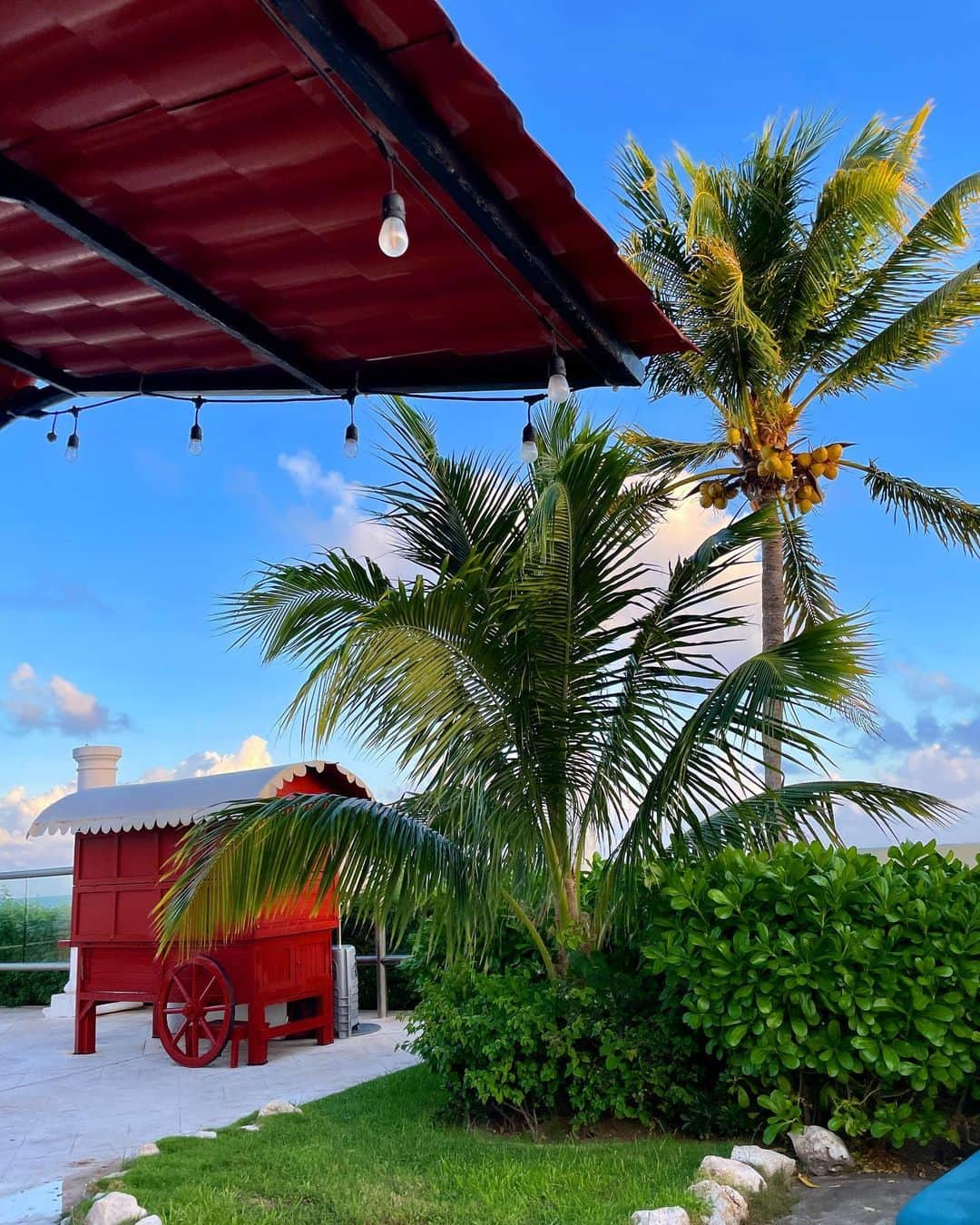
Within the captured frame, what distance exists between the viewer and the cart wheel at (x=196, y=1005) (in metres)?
8.33

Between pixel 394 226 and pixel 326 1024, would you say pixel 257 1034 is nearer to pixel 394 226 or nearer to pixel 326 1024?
pixel 326 1024

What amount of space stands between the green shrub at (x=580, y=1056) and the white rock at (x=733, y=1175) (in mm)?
865

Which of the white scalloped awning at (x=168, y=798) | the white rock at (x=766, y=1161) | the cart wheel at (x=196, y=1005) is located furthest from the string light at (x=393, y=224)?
the cart wheel at (x=196, y=1005)

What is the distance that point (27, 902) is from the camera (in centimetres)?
1379

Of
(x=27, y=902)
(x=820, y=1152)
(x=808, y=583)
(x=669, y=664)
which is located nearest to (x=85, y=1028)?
(x=27, y=902)

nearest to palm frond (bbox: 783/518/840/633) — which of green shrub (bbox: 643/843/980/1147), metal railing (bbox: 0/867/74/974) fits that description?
green shrub (bbox: 643/843/980/1147)

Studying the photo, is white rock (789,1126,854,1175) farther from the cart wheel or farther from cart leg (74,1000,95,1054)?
cart leg (74,1000,95,1054)

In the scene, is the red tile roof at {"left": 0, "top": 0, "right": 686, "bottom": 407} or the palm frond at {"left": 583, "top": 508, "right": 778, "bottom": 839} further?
the palm frond at {"left": 583, "top": 508, "right": 778, "bottom": 839}

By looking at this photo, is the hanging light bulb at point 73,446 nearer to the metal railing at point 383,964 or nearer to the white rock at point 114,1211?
the white rock at point 114,1211

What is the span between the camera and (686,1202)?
3.98 m

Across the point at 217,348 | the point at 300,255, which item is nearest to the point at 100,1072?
the point at 217,348

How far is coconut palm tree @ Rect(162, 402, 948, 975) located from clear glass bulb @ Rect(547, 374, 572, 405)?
2421 millimetres

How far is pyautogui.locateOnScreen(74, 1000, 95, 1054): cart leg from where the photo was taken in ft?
30.6

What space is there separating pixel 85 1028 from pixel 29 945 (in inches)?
192
